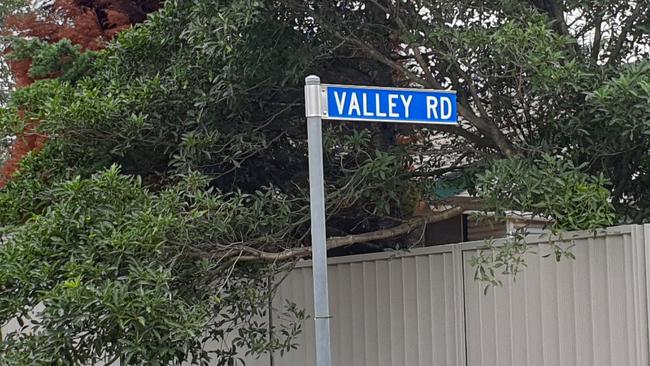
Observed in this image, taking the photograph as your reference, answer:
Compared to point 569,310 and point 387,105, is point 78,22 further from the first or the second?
point 387,105

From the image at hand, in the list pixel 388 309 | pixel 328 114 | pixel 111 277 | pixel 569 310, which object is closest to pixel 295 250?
pixel 388 309

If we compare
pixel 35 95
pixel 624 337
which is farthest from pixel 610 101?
pixel 35 95

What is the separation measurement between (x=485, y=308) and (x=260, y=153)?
2.45 meters

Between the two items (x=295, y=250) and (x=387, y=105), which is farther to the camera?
(x=295, y=250)

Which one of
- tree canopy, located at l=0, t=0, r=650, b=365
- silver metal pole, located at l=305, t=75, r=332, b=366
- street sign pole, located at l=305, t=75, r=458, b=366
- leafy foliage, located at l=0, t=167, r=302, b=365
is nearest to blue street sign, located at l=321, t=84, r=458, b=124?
street sign pole, located at l=305, t=75, r=458, b=366

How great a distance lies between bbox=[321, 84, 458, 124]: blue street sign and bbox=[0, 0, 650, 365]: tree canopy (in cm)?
149

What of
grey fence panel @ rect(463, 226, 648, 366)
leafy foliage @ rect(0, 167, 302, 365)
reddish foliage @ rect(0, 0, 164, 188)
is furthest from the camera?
reddish foliage @ rect(0, 0, 164, 188)

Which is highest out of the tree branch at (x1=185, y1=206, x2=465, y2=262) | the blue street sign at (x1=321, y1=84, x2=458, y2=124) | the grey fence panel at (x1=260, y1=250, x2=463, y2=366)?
the blue street sign at (x1=321, y1=84, x2=458, y2=124)

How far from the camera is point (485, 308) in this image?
7582mm

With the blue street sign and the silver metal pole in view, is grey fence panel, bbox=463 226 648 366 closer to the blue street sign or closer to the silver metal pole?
the blue street sign

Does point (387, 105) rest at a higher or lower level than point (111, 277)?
higher

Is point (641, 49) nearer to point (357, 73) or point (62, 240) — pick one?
point (357, 73)

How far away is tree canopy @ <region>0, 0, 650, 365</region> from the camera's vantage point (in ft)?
22.0

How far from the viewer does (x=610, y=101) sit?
6.70 metres
